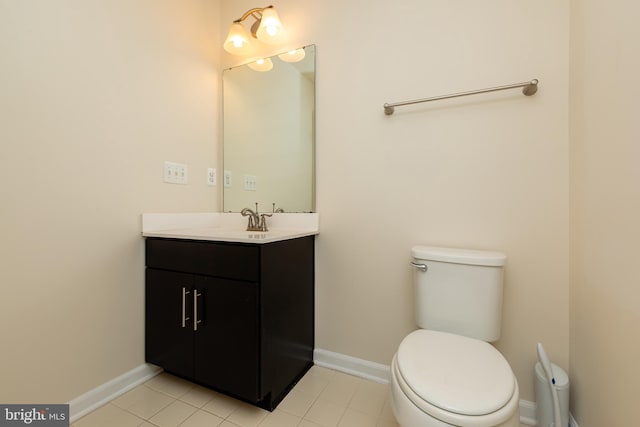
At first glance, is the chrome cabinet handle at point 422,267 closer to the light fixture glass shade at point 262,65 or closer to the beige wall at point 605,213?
the beige wall at point 605,213

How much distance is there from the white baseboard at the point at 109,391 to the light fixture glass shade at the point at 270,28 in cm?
194

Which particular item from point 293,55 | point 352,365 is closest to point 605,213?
point 352,365

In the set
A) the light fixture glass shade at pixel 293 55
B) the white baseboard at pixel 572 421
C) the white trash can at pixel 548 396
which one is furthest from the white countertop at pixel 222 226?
the white baseboard at pixel 572 421

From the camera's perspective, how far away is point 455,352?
0.93 m

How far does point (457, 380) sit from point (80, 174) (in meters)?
1.62

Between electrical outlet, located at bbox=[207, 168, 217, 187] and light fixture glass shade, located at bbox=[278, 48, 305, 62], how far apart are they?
0.84 metres

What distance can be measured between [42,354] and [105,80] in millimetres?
1184

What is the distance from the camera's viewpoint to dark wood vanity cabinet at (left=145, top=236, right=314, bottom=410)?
3.66 feet

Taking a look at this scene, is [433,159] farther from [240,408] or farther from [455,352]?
[240,408]

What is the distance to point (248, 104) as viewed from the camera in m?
1.78

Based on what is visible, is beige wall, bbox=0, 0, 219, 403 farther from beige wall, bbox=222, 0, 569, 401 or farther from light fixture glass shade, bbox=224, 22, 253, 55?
beige wall, bbox=222, 0, 569, 401

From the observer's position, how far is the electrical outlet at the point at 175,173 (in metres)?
1.49

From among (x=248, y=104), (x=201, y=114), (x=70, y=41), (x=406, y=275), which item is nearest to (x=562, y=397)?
(x=406, y=275)
